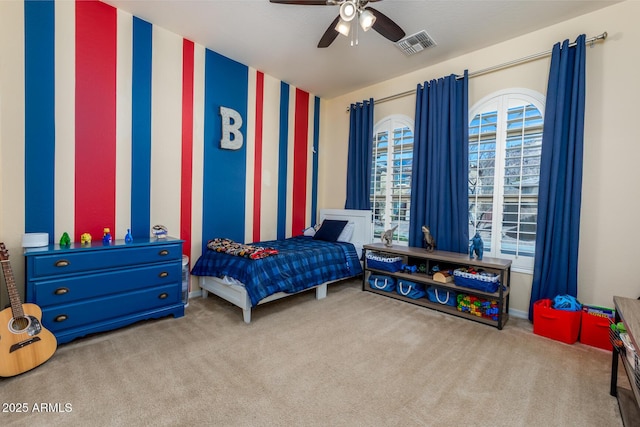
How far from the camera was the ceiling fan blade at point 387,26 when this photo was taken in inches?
86.8

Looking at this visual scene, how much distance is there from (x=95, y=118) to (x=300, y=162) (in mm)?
2667

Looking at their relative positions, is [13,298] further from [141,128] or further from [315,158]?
[315,158]

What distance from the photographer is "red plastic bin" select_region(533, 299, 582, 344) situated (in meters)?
2.35

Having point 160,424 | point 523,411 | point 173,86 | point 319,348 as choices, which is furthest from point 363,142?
point 160,424

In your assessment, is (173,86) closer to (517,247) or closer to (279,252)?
(279,252)

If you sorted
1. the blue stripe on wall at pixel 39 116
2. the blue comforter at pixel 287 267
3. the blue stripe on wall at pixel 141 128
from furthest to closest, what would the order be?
the blue stripe on wall at pixel 141 128, the blue comforter at pixel 287 267, the blue stripe on wall at pixel 39 116

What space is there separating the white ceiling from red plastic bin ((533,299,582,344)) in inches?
102

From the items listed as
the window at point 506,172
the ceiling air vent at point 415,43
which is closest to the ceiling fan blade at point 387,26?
the ceiling air vent at point 415,43

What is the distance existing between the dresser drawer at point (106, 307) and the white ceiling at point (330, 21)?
269cm

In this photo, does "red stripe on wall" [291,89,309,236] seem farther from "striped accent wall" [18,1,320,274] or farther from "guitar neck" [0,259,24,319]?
"guitar neck" [0,259,24,319]

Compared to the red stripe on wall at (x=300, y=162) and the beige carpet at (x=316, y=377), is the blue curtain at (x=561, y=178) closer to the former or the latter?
the beige carpet at (x=316, y=377)

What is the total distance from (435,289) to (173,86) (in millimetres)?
3724

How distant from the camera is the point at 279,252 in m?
3.09

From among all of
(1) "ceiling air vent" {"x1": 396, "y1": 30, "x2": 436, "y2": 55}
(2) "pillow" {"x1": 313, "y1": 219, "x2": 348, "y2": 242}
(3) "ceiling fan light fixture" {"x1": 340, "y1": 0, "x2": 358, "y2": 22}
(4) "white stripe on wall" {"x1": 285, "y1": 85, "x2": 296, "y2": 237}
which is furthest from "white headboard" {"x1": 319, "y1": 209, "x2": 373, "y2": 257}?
(3) "ceiling fan light fixture" {"x1": 340, "y1": 0, "x2": 358, "y2": 22}
